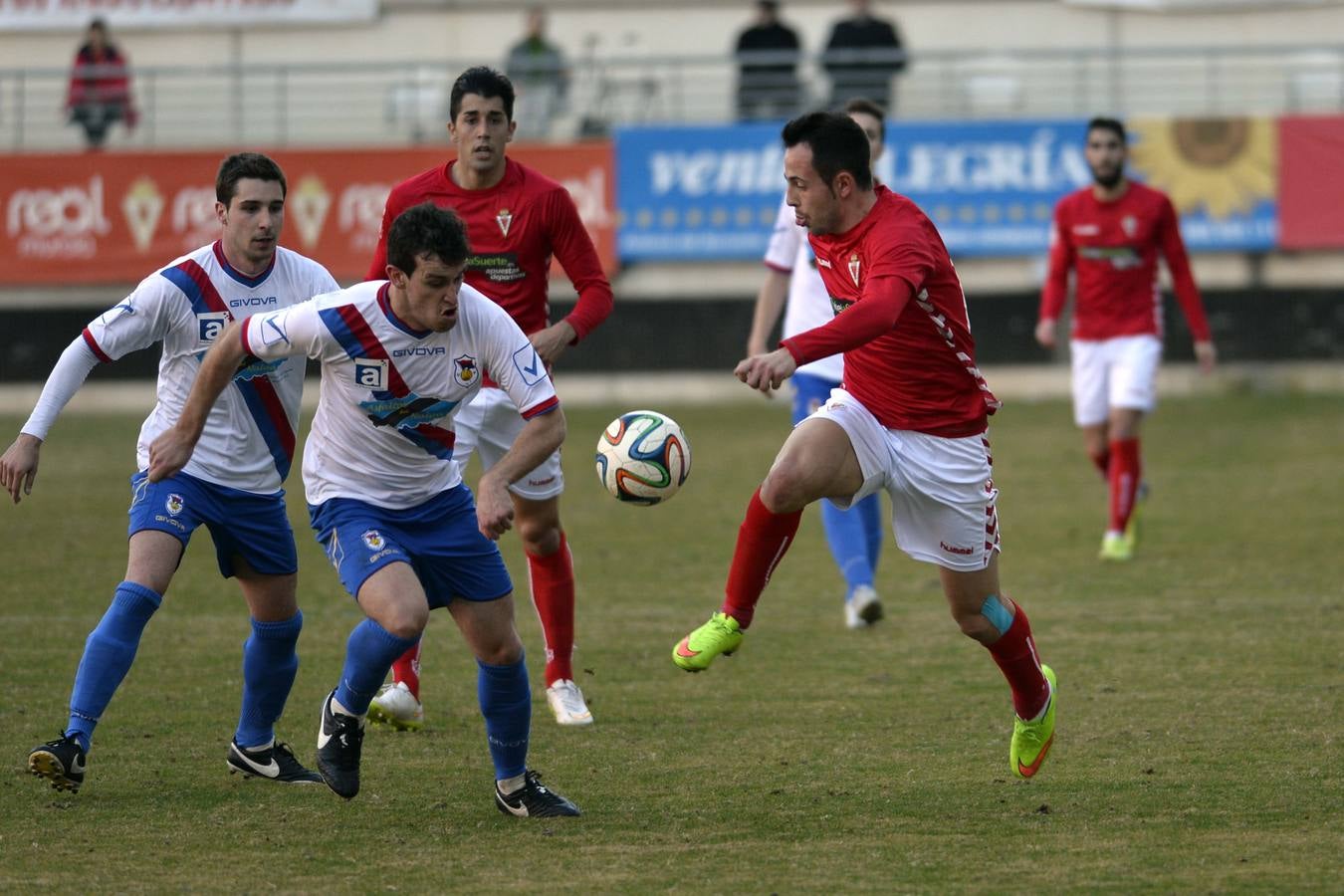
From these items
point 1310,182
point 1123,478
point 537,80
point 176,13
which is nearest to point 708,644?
point 1123,478

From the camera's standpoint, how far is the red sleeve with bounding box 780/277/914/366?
5.18 meters

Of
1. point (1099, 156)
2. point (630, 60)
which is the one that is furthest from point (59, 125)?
point (1099, 156)

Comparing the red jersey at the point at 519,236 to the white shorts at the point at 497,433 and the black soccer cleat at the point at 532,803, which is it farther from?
the black soccer cleat at the point at 532,803

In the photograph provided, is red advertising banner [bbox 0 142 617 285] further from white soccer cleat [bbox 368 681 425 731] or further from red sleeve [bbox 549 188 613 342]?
white soccer cleat [bbox 368 681 425 731]

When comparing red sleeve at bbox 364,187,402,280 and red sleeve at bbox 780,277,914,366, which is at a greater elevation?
red sleeve at bbox 364,187,402,280

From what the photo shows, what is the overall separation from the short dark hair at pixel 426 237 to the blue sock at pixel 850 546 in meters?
3.87

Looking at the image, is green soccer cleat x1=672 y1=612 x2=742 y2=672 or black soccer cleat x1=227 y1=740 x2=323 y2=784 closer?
green soccer cleat x1=672 y1=612 x2=742 y2=672

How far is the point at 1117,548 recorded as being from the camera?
1065 cm

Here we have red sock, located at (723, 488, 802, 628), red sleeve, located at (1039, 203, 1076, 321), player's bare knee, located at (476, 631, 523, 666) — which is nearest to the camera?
player's bare knee, located at (476, 631, 523, 666)

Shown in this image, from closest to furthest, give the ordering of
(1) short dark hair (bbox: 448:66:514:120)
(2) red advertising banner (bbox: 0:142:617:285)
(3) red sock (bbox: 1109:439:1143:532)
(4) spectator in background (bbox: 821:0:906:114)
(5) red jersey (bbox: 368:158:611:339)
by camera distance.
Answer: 1. (1) short dark hair (bbox: 448:66:514:120)
2. (5) red jersey (bbox: 368:158:611:339)
3. (3) red sock (bbox: 1109:439:1143:532)
4. (2) red advertising banner (bbox: 0:142:617:285)
5. (4) spectator in background (bbox: 821:0:906:114)

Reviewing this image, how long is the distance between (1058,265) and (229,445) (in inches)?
248

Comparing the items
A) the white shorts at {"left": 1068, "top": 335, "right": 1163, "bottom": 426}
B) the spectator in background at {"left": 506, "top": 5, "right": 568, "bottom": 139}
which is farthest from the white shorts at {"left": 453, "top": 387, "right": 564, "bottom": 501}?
the spectator in background at {"left": 506, "top": 5, "right": 568, "bottom": 139}

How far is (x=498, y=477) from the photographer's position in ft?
16.8

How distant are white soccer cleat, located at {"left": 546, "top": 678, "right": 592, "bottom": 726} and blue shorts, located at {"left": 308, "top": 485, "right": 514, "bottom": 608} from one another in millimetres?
1452
